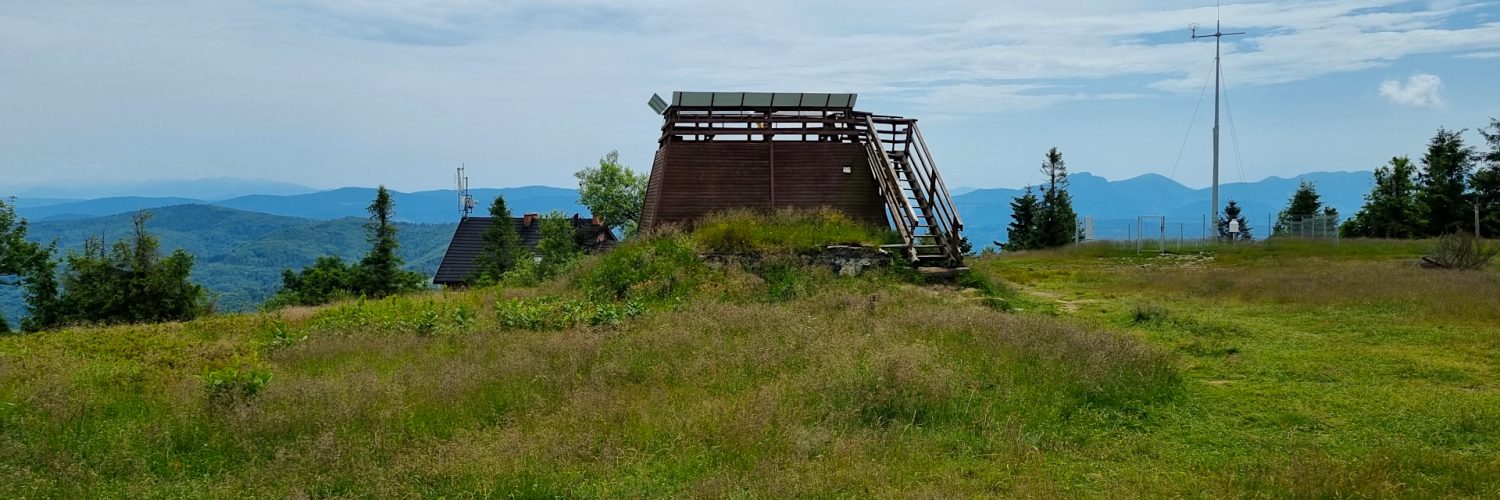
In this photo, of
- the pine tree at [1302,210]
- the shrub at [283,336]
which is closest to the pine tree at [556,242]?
the shrub at [283,336]

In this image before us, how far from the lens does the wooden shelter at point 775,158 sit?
23047 mm

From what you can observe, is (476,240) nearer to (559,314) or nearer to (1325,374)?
(559,314)

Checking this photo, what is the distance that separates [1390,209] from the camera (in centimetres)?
5178

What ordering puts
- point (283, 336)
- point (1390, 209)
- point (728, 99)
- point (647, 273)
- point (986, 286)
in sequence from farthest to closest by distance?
point (1390, 209)
point (728, 99)
point (986, 286)
point (647, 273)
point (283, 336)

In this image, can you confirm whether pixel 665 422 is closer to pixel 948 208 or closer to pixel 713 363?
pixel 713 363

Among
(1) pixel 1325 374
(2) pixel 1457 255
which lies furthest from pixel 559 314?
(2) pixel 1457 255

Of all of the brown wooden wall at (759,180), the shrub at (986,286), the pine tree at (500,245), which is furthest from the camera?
the pine tree at (500,245)

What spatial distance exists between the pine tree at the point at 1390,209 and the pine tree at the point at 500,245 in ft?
151

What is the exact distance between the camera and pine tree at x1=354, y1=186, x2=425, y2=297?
51.4 meters

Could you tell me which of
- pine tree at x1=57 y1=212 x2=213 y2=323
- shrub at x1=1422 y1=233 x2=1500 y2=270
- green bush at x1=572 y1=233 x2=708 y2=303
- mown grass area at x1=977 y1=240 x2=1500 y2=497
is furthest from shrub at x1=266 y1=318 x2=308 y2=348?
shrub at x1=1422 y1=233 x2=1500 y2=270

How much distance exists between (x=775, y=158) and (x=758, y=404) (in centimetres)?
1511

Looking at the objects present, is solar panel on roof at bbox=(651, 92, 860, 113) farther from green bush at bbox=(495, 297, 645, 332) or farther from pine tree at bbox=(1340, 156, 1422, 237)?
pine tree at bbox=(1340, 156, 1422, 237)

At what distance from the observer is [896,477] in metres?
7.12

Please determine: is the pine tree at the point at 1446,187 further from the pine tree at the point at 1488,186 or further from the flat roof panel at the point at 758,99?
the flat roof panel at the point at 758,99
